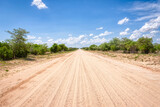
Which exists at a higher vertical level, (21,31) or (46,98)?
(21,31)

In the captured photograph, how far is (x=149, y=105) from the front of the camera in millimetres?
2793

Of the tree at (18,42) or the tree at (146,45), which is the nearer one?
the tree at (18,42)

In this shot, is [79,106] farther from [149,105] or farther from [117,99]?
[149,105]

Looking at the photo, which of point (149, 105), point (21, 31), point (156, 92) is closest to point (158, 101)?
point (149, 105)

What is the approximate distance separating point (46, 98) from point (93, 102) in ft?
5.96

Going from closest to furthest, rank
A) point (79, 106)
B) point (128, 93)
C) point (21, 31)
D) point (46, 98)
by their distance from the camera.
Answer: point (79, 106) → point (46, 98) → point (128, 93) → point (21, 31)

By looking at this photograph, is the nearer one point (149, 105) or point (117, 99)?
point (149, 105)

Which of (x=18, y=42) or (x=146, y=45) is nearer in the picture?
(x=18, y=42)

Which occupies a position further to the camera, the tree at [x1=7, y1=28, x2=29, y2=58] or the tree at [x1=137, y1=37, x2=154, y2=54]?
the tree at [x1=137, y1=37, x2=154, y2=54]

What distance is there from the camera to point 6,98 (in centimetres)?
330

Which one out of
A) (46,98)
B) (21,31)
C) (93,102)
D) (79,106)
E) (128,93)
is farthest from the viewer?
(21,31)

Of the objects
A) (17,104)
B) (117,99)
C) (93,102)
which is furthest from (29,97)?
(117,99)

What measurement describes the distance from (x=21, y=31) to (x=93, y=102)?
21877mm

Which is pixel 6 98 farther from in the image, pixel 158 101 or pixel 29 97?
pixel 158 101
